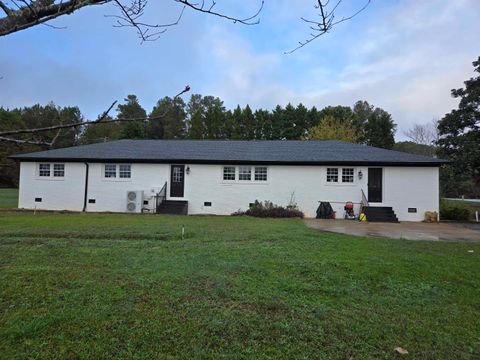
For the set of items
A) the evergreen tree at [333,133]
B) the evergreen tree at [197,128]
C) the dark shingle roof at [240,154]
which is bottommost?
the dark shingle roof at [240,154]

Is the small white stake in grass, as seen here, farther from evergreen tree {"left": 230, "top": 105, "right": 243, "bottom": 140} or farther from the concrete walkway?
evergreen tree {"left": 230, "top": 105, "right": 243, "bottom": 140}

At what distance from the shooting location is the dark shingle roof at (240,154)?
17.2m

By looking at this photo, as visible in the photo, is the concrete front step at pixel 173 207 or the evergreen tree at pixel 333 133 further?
the evergreen tree at pixel 333 133

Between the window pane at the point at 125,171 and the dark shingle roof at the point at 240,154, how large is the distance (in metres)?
0.48

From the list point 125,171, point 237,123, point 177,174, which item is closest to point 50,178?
point 125,171

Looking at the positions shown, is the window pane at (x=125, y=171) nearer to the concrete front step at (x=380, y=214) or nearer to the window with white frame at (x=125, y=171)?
the window with white frame at (x=125, y=171)

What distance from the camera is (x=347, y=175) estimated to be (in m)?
17.4

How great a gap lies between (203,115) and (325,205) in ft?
117

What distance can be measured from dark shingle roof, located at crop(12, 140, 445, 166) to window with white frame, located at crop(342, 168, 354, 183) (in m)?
0.58

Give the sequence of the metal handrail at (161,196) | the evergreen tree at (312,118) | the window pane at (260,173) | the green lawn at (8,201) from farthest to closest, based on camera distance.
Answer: the evergreen tree at (312,118), the green lawn at (8,201), the window pane at (260,173), the metal handrail at (161,196)

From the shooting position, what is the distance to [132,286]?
178 inches

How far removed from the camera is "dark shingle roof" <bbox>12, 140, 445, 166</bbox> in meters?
17.2

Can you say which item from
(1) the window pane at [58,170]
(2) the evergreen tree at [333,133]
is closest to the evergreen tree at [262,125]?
(2) the evergreen tree at [333,133]

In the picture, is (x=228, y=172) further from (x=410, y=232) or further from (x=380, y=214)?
(x=410, y=232)
